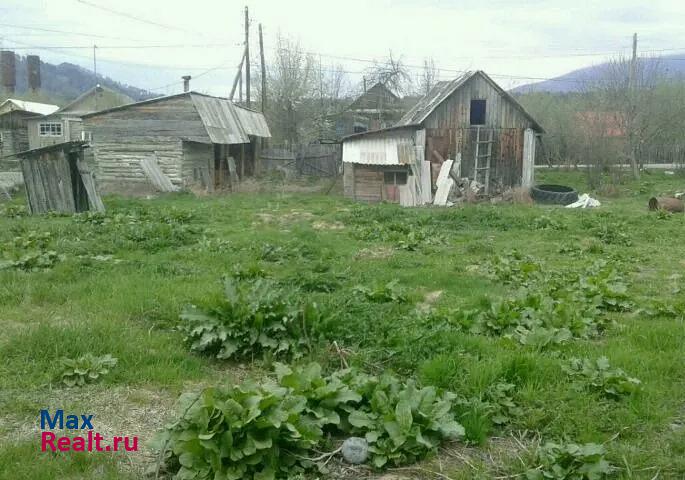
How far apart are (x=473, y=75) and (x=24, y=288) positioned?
20.0 meters

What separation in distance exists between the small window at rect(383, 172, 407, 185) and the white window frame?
23.2 m

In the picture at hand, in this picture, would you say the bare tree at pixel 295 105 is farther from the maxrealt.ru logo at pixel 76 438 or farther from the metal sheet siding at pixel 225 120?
the maxrealt.ru logo at pixel 76 438

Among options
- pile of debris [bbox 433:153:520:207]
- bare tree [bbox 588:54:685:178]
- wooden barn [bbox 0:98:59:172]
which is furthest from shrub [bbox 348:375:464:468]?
wooden barn [bbox 0:98:59:172]

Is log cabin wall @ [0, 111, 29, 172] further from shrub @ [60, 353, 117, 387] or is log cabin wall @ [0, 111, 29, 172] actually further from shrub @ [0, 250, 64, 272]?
shrub @ [60, 353, 117, 387]

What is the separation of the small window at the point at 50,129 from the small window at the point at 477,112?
25438mm

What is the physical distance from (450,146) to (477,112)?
2.02 meters

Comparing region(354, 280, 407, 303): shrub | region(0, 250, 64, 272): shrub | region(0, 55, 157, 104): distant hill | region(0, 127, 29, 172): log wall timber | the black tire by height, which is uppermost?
region(0, 55, 157, 104): distant hill

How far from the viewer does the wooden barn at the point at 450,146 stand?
76.5 ft

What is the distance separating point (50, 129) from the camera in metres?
37.5

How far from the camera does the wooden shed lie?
1532cm

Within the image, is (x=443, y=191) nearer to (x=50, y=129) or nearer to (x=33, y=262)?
(x=33, y=262)

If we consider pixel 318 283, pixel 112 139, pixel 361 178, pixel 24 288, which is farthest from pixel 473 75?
pixel 24 288

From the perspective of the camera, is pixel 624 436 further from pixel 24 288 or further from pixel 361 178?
pixel 361 178

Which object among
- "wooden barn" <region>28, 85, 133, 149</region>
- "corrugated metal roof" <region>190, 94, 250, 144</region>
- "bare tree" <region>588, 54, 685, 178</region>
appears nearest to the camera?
"corrugated metal roof" <region>190, 94, 250, 144</region>
